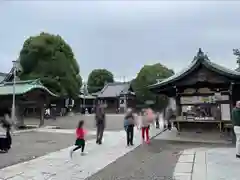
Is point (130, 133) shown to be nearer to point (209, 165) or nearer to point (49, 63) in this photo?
point (209, 165)

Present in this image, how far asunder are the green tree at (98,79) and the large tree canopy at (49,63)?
133 feet

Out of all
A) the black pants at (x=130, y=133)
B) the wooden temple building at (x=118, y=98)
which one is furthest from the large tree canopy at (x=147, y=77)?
the black pants at (x=130, y=133)

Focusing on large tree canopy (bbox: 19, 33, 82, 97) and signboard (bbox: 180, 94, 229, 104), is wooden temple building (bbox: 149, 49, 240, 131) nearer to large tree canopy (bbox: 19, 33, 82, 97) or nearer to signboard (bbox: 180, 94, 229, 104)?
signboard (bbox: 180, 94, 229, 104)

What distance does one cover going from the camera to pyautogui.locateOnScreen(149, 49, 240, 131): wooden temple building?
14148 mm

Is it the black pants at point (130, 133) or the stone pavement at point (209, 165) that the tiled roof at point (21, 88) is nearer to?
the black pants at point (130, 133)

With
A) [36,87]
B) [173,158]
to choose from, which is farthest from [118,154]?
[36,87]

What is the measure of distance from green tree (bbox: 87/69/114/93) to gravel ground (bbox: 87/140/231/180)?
227ft

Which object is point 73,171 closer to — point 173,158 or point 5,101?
point 173,158

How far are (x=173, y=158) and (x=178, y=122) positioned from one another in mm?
6308

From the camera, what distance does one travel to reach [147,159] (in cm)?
925

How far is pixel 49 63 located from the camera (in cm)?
3747

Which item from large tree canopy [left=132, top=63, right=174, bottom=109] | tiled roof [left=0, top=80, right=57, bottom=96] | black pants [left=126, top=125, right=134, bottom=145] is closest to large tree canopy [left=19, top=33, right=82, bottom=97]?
tiled roof [left=0, top=80, right=57, bottom=96]

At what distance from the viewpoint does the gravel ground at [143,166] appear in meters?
6.92

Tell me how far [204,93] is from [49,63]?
26.6 m
